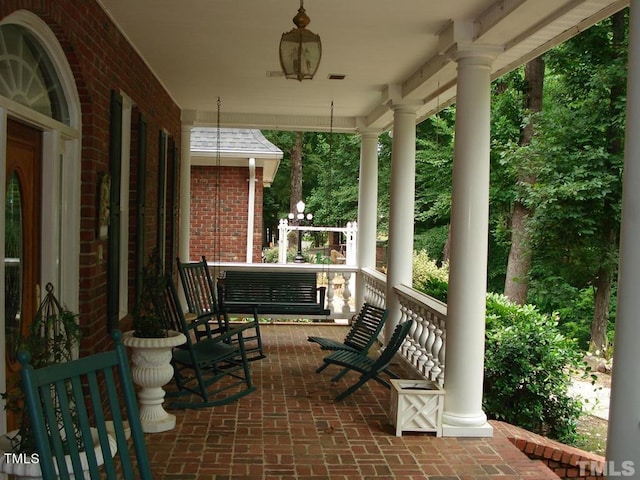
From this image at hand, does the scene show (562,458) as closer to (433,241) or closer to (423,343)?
(423,343)

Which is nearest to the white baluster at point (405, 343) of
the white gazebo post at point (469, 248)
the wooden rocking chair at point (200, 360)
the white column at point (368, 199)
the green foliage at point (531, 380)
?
the green foliage at point (531, 380)

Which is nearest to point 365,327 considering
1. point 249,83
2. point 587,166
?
point 249,83

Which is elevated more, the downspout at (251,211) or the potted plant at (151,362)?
the downspout at (251,211)

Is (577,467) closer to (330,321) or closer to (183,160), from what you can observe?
(330,321)

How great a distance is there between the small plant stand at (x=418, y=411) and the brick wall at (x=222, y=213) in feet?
29.6

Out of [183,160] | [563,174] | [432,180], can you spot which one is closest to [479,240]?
[183,160]

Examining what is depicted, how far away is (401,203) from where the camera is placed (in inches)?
297

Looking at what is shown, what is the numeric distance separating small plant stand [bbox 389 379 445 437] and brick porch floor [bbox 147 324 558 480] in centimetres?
8

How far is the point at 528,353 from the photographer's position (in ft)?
20.6

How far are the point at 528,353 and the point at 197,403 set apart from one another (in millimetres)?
3040

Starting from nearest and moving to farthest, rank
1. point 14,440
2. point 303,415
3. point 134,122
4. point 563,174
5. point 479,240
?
point 14,440 < point 479,240 < point 303,415 < point 134,122 < point 563,174

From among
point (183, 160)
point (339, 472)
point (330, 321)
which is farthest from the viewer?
point (330, 321)

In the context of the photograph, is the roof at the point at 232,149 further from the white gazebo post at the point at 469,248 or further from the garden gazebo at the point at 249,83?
the white gazebo post at the point at 469,248

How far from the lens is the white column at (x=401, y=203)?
745 centimetres
